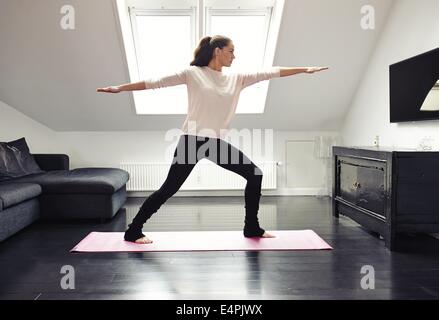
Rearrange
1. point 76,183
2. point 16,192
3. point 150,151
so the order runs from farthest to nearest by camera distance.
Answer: point 150,151 → point 76,183 → point 16,192

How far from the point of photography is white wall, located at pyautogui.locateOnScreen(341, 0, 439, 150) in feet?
9.16

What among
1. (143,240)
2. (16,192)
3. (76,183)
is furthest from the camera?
(76,183)

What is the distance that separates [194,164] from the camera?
95.2 inches

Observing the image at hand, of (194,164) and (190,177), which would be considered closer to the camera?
(194,164)

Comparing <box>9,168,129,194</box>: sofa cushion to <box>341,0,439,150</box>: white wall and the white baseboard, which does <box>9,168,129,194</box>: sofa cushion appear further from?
<box>341,0,439,150</box>: white wall

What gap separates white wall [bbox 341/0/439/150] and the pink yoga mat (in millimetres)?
1228

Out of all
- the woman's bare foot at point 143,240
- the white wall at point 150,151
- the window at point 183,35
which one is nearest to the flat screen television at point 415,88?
the window at point 183,35

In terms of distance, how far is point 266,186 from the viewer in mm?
4574

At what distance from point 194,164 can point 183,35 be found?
224cm

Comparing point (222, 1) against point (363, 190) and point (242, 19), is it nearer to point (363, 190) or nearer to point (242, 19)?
point (242, 19)

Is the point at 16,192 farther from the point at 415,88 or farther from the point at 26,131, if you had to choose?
the point at 415,88

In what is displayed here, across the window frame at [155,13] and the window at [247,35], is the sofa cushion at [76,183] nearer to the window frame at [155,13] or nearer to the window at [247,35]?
the window frame at [155,13]

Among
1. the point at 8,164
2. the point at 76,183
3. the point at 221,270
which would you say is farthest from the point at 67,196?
the point at 221,270
